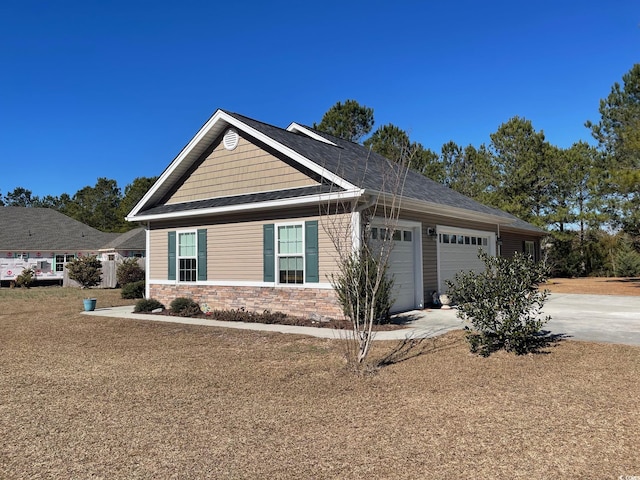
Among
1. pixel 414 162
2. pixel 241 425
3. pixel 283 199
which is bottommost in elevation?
pixel 241 425

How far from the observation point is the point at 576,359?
22.6 feet

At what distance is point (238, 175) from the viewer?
13.8 metres

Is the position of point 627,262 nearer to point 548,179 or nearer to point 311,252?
point 548,179

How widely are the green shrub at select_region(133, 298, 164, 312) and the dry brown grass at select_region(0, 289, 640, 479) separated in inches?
241

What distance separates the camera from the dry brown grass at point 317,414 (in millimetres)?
3701

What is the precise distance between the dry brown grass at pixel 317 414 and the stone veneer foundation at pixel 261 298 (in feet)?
10.3

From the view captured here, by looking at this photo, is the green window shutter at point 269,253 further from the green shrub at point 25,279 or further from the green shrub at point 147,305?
the green shrub at point 25,279

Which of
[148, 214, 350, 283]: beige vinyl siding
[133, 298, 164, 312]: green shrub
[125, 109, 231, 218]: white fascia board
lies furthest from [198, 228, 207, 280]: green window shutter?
[125, 109, 231, 218]: white fascia board

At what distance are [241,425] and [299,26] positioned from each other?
45.5ft

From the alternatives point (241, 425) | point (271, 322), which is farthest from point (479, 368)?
point (271, 322)

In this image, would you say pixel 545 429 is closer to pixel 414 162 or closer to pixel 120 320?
pixel 120 320

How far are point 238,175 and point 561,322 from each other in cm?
933

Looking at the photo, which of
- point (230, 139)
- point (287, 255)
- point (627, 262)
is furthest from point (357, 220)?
point (627, 262)

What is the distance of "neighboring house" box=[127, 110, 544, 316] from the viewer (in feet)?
37.8
